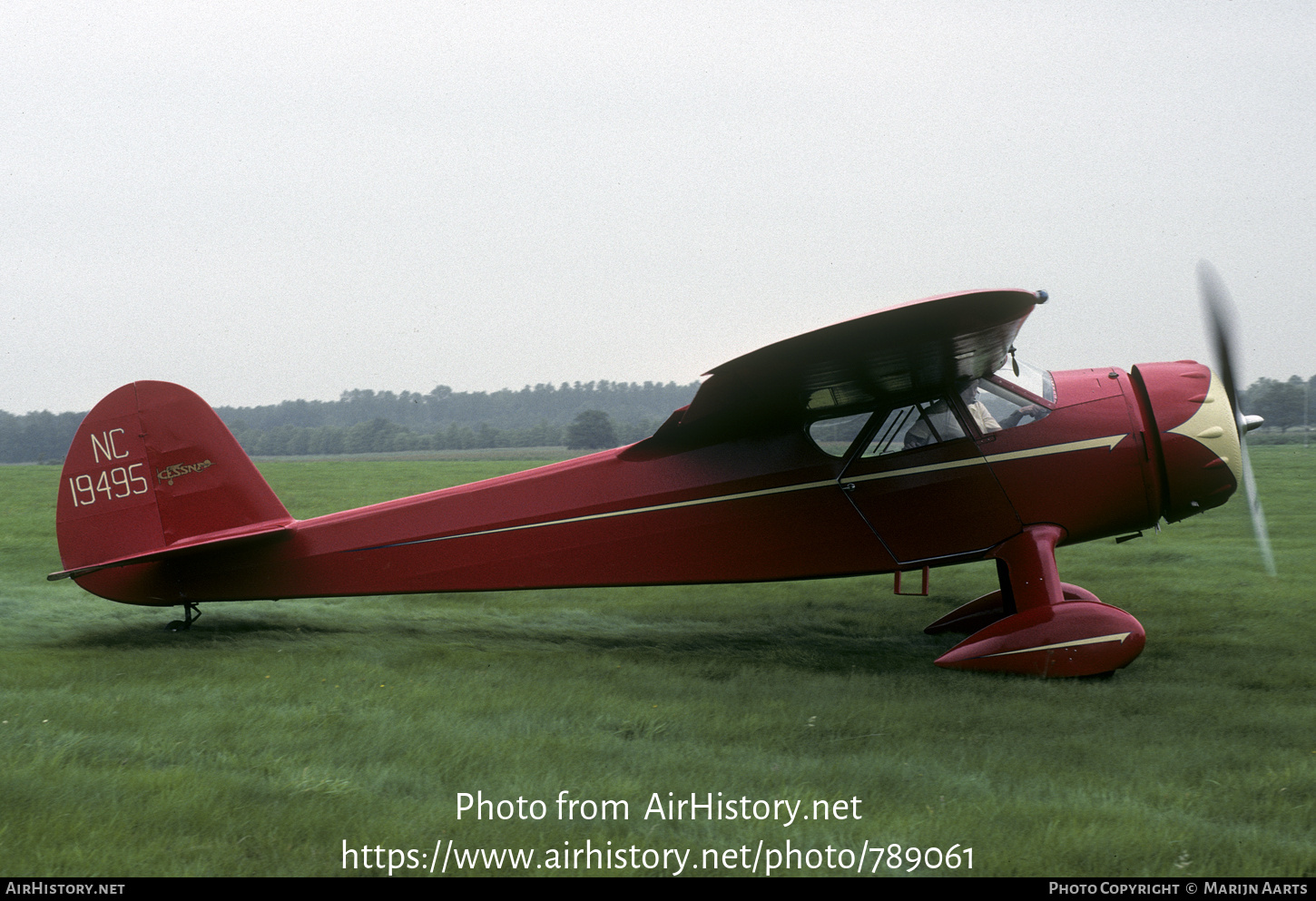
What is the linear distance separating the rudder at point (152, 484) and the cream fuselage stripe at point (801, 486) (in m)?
1.38

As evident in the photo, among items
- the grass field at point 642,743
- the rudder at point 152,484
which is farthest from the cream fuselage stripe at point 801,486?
the rudder at point 152,484

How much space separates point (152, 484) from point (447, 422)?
424 ft

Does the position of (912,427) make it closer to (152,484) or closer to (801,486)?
(801,486)

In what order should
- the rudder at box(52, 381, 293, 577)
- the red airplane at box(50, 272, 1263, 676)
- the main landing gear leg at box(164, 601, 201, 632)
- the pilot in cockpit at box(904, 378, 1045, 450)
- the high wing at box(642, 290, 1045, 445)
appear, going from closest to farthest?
the high wing at box(642, 290, 1045, 445) < the red airplane at box(50, 272, 1263, 676) < the pilot in cockpit at box(904, 378, 1045, 450) < the rudder at box(52, 381, 293, 577) < the main landing gear leg at box(164, 601, 201, 632)

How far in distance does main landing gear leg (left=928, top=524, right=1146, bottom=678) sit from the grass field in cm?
14

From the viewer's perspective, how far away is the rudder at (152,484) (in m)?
7.55

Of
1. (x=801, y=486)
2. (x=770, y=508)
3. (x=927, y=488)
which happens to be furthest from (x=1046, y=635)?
(x=770, y=508)

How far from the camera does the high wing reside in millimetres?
5504

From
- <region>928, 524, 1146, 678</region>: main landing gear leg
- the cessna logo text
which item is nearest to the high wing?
<region>928, 524, 1146, 678</region>: main landing gear leg

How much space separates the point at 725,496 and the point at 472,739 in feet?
10.0

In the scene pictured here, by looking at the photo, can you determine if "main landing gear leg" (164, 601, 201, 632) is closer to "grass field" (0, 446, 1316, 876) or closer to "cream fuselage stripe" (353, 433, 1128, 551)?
"grass field" (0, 446, 1316, 876)

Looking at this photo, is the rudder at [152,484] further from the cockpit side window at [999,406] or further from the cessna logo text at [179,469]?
the cockpit side window at [999,406]

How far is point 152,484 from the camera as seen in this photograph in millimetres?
7691

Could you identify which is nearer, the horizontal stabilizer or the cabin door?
the cabin door
